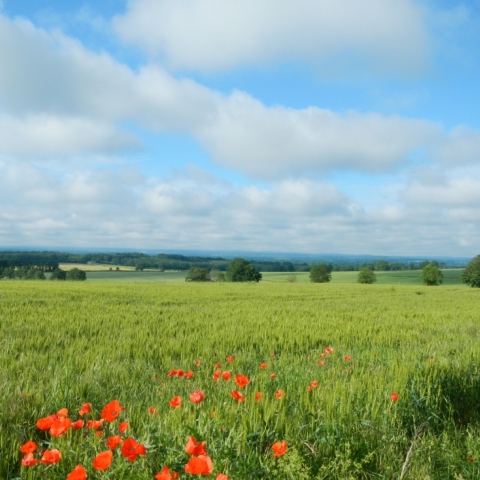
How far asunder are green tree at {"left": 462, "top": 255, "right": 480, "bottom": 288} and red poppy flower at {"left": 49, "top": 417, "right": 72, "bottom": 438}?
7096 cm

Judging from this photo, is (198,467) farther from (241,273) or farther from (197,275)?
(241,273)

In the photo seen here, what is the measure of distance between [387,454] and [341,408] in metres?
0.43

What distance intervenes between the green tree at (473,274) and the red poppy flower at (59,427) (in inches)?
2794

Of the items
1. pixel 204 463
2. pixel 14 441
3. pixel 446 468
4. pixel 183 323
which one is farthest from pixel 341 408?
pixel 183 323

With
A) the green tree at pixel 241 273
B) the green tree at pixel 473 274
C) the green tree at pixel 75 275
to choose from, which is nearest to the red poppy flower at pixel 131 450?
the green tree at pixel 75 275

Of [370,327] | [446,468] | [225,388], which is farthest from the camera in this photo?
[370,327]

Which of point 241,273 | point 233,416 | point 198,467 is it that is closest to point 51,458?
point 198,467

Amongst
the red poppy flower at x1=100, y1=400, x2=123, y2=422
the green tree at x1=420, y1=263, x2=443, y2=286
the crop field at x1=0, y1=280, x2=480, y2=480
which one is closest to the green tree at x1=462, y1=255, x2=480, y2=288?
the green tree at x1=420, y1=263, x2=443, y2=286

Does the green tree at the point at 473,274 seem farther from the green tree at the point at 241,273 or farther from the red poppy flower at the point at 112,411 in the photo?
the red poppy flower at the point at 112,411

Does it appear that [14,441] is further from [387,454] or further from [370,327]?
[370,327]

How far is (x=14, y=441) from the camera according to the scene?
2391 mm

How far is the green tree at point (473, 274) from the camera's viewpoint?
62156 millimetres

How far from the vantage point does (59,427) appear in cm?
224

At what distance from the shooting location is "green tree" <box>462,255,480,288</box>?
6216 cm
